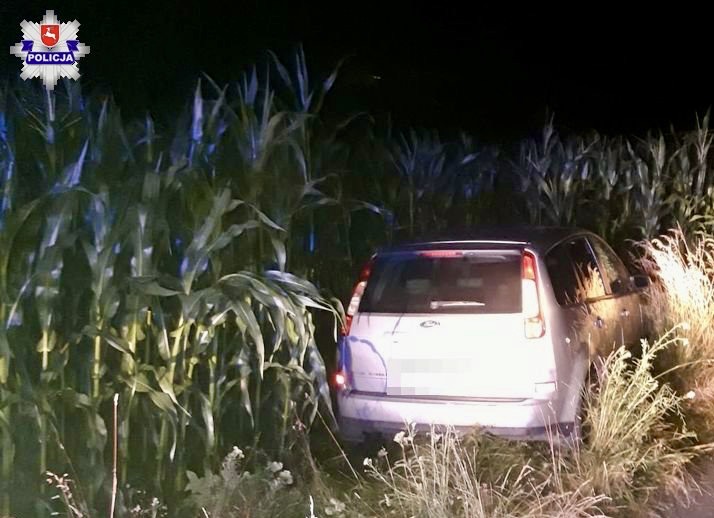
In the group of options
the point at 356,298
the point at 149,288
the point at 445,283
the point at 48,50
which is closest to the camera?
the point at 149,288

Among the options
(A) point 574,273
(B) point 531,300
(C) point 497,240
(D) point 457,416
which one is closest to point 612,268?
(A) point 574,273

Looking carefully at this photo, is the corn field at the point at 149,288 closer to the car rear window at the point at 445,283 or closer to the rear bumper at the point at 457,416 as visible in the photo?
the rear bumper at the point at 457,416

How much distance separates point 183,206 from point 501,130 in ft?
47.9

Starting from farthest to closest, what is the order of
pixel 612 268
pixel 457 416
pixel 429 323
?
pixel 612 268 < pixel 429 323 < pixel 457 416

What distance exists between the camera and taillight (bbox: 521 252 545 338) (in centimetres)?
535

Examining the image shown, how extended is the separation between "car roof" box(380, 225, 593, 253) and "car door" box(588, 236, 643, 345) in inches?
27.3

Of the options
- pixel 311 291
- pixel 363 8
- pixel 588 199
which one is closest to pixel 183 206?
pixel 311 291

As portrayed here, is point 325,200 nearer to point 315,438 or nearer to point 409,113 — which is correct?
point 315,438

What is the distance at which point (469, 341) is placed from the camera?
5391 mm

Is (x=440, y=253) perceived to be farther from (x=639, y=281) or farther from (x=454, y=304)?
(x=639, y=281)

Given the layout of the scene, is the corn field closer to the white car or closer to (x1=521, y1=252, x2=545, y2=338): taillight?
the white car

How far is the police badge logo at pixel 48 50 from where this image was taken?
252 inches

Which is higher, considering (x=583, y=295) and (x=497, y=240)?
(x=497, y=240)

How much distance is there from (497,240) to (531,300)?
517 mm
